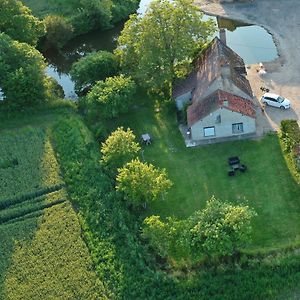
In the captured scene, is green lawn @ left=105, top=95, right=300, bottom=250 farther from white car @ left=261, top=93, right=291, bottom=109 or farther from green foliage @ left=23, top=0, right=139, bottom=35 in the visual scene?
green foliage @ left=23, top=0, right=139, bottom=35

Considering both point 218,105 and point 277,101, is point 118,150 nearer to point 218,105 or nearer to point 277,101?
point 218,105

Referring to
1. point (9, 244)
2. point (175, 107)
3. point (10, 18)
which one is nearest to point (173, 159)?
point (175, 107)

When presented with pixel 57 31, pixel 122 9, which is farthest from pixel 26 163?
pixel 122 9

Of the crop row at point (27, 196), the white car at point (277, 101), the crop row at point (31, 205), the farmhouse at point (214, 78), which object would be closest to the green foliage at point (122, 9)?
the farmhouse at point (214, 78)

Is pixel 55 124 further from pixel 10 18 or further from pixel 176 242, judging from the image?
pixel 176 242

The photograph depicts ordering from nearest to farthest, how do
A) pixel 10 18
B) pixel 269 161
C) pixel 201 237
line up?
pixel 201 237 < pixel 269 161 < pixel 10 18
